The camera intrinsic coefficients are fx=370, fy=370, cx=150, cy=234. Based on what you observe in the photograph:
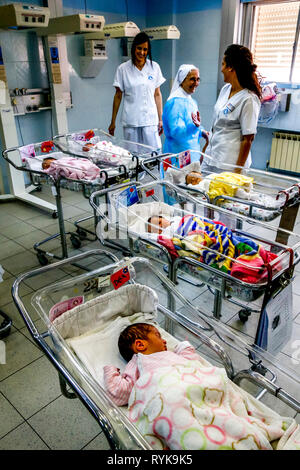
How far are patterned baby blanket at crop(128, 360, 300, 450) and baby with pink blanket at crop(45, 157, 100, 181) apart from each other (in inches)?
74.6

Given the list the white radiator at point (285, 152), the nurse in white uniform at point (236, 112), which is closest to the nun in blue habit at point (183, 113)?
the nurse in white uniform at point (236, 112)

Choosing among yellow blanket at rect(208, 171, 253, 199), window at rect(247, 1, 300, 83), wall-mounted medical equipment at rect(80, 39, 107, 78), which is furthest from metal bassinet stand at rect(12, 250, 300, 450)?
window at rect(247, 1, 300, 83)

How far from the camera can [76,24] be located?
11.8 feet

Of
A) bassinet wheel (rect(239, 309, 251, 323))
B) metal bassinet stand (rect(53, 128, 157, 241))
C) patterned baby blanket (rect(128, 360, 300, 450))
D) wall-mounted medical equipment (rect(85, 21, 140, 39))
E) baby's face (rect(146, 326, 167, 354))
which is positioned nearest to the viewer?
patterned baby blanket (rect(128, 360, 300, 450))

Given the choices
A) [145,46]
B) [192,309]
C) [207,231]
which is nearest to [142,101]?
[145,46]

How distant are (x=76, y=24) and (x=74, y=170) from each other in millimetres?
1725

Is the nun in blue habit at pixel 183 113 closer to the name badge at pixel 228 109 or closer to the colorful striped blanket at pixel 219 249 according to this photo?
the name badge at pixel 228 109

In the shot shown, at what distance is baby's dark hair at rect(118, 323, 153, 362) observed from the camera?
1510mm

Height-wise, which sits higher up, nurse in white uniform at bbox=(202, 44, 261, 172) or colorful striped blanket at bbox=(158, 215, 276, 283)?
nurse in white uniform at bbox=(202, 44, 261, 172)

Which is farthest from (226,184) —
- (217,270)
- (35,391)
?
(35,391)

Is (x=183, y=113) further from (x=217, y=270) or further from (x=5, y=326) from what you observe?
(x=5, y=326)

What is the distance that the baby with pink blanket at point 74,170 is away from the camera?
111 inches

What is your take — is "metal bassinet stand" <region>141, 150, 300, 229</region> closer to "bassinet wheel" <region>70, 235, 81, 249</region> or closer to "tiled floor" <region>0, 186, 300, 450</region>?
"tiled floor" <region>0, 186, 300, 450</region>

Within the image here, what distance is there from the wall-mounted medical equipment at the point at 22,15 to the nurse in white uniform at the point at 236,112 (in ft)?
5.72
